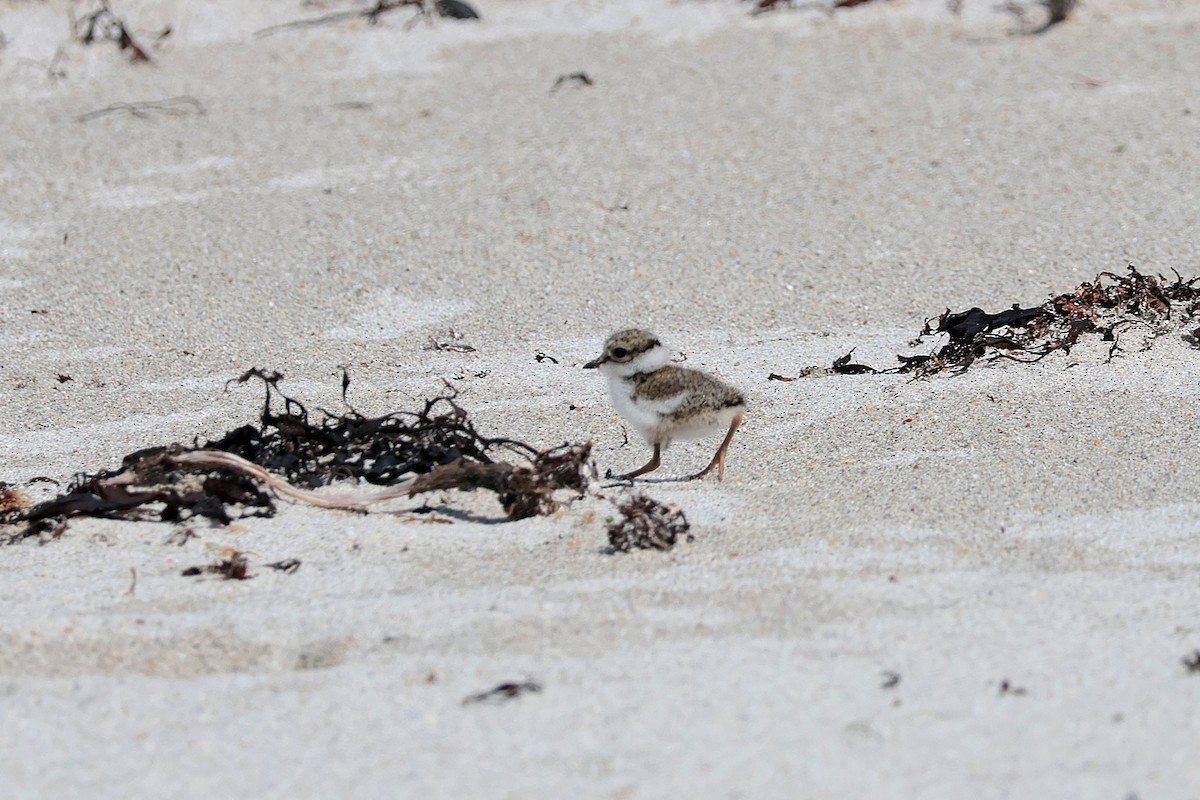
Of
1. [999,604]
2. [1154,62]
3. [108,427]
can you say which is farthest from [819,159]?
[999,604]

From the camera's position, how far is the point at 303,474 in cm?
422

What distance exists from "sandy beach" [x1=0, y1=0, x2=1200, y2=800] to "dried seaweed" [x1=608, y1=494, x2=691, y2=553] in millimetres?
93

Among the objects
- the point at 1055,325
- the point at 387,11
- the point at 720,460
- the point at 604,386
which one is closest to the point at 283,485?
the point at 720,460

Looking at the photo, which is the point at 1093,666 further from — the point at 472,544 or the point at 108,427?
the point at 108,427

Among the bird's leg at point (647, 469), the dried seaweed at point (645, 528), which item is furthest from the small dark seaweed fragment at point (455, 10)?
the dried seaweed at point (645, 528)

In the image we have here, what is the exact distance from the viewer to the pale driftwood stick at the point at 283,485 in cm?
398

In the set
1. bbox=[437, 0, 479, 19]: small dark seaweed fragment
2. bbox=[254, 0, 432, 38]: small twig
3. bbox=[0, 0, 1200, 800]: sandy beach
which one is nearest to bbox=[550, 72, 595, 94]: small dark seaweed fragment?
bbox=[0, 0, 1200, 800]: sandy beach

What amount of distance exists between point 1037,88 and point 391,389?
14.7 ft

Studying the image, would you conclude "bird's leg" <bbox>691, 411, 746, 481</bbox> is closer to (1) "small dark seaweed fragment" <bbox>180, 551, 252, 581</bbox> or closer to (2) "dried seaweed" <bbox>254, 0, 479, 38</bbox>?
(1) "small dark seaweed fragment" <bbox>180, 551, 252, 581</bbox>

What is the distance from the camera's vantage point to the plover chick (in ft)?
14.2

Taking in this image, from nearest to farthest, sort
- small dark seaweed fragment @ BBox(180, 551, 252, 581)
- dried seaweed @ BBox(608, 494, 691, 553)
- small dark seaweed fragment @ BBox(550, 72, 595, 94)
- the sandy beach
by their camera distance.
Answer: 1. the sandy beach
2. small dark seaweed fragment @ BBox(180, 551, 252, 581)
3. dried seaweed @ BBox(608, 494, 691, 553)
4. small dark seaweed fragment @ BBox(550, 72, 595, 94)

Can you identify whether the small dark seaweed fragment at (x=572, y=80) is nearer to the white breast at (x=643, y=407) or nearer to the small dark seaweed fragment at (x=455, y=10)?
the small dark seaweed fragment at (x=455, y=10)

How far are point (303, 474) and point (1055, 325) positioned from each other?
285 cm

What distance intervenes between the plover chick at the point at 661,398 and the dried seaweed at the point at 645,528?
2.01 ft
